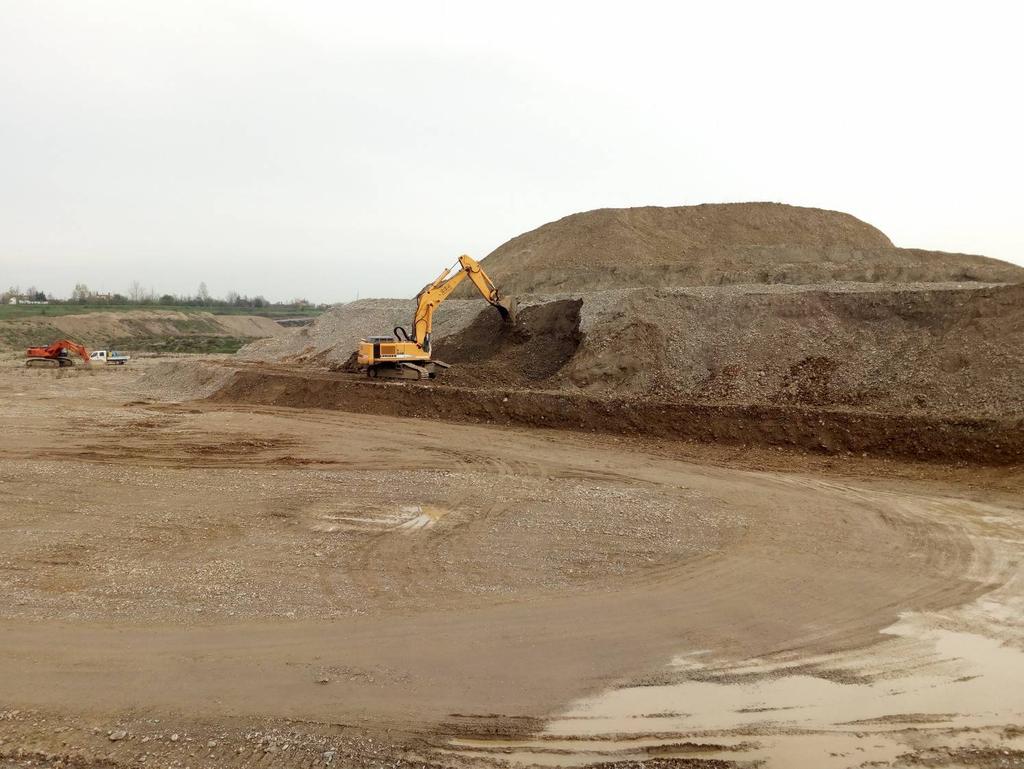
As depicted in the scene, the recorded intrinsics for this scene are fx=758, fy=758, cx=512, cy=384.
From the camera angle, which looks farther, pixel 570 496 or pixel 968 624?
pixel 570 496

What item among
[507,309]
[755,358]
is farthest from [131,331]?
[755,358]

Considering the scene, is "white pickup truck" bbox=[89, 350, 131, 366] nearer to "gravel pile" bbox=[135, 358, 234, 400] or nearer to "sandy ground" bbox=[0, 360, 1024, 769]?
"gravel pile" bbox=[135, 358, 234, 400]

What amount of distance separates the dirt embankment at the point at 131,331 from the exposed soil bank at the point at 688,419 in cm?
3830

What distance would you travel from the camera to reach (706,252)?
39.0 m

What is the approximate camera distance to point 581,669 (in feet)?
21.4

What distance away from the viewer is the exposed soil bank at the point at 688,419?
15430mm

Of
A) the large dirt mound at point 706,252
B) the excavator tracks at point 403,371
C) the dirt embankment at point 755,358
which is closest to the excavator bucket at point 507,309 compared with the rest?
the dirt embankment at point 755,358

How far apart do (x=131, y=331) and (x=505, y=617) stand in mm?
82345

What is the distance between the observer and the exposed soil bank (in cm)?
1543

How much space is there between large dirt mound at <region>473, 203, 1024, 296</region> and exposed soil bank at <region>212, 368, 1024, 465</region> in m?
14.0

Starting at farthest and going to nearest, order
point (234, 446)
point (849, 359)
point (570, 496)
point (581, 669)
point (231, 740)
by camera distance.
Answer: point (849, 359) < point (234, 446) < point (570, 496) < point (581, 669) < point (231, 740)

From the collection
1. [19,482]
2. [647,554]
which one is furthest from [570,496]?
[19,482]

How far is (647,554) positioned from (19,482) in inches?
413

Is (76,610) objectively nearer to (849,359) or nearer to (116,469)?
(116,469)
